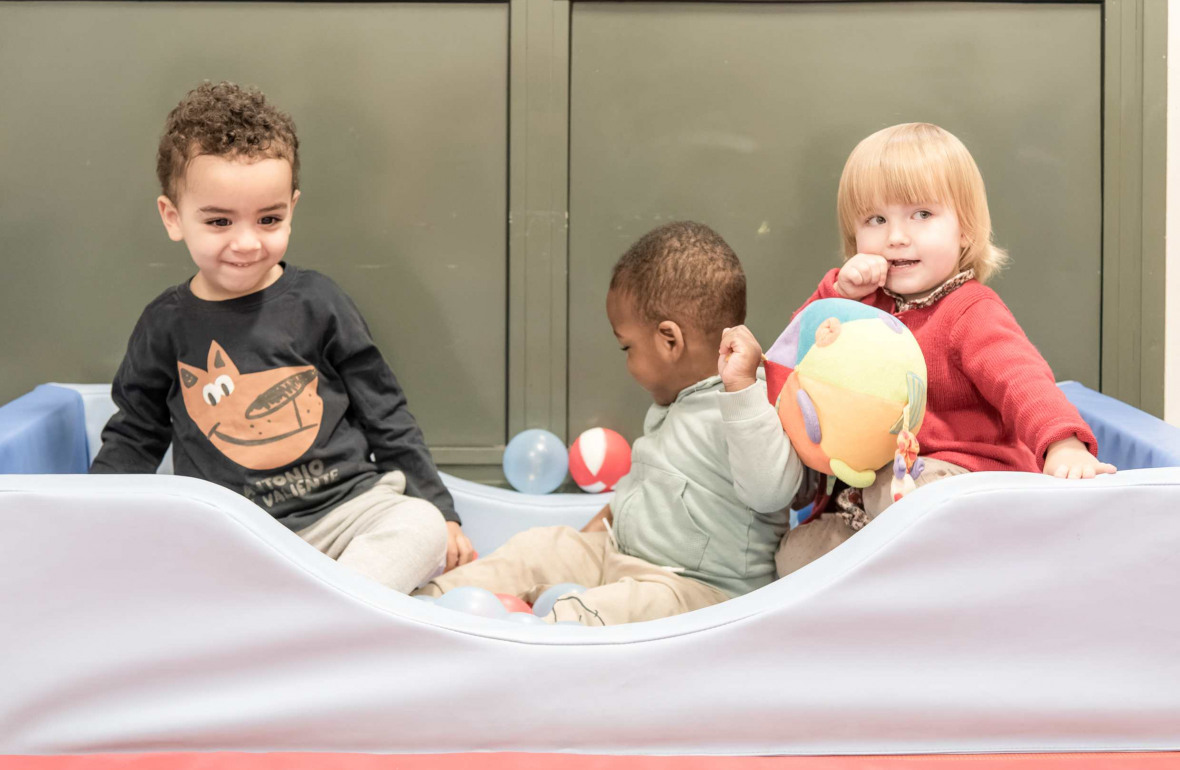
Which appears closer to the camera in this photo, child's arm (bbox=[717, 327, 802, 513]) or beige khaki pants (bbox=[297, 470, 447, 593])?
child's arm (bbox=[717, 327, 802, 513])

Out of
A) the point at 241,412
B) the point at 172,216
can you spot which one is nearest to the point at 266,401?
the point at 241,412

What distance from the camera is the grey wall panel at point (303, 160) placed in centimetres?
191

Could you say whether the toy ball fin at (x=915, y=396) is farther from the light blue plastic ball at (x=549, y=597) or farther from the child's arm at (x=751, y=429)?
the light blue plastic ball at (x=549, y=597)

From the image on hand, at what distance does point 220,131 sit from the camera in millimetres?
1389

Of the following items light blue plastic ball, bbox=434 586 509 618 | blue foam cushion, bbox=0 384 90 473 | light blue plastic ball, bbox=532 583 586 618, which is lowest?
light blue plastic ball, bbox=532 583 586 618

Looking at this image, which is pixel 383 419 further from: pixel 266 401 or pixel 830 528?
pixel 830 528

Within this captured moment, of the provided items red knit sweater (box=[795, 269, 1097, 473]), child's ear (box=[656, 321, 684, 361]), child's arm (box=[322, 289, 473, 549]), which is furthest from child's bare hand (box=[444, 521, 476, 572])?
red knit sweater (box=[795, 269, 1097, 473])

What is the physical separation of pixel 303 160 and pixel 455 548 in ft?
2.73

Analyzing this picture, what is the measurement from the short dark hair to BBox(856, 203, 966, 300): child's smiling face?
7.6 inches

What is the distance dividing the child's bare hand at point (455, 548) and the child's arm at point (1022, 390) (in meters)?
0.78

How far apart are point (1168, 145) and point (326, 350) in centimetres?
159

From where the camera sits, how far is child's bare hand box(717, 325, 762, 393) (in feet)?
4.00

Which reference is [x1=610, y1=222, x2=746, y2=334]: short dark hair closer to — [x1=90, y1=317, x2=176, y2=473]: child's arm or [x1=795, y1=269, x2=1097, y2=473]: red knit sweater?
[x1=795, y1=269, x2=1097, y2=473]: red knit sweater

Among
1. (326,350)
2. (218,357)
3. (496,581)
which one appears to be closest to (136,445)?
(218,357)
